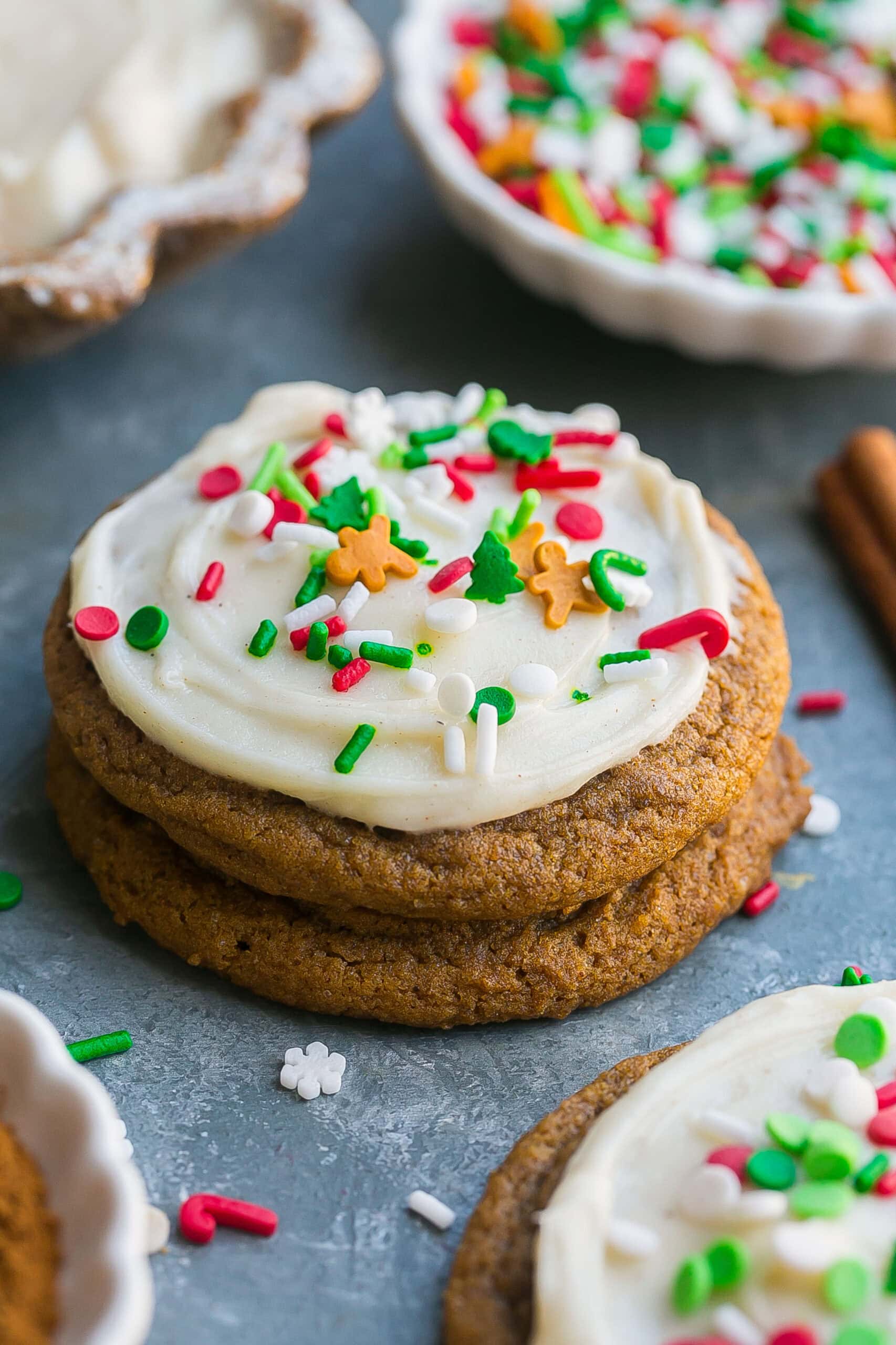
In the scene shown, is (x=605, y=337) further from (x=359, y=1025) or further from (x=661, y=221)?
(x=359, y=1025)

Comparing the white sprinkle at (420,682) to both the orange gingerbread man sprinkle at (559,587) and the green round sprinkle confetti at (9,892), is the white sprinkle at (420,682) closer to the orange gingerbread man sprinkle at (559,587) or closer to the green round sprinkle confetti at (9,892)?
the orange gingerbread man sprinkle at (559,587)

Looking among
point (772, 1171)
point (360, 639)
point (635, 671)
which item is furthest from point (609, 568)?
point (772, 1171)

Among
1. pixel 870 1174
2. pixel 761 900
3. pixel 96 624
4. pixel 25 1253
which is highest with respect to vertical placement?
pixel 96 624

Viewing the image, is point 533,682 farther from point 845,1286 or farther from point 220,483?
point 845,1286

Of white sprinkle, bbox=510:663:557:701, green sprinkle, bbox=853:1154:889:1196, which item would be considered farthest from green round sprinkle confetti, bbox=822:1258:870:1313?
white sprinkle, bbox=510:663:557:701

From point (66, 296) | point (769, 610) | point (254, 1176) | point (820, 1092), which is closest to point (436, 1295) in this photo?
point (254, 1176)

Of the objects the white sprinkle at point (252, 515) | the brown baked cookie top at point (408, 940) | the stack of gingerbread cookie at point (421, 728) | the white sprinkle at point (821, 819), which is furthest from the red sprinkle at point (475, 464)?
the white sprinkle at point (821, 819)
